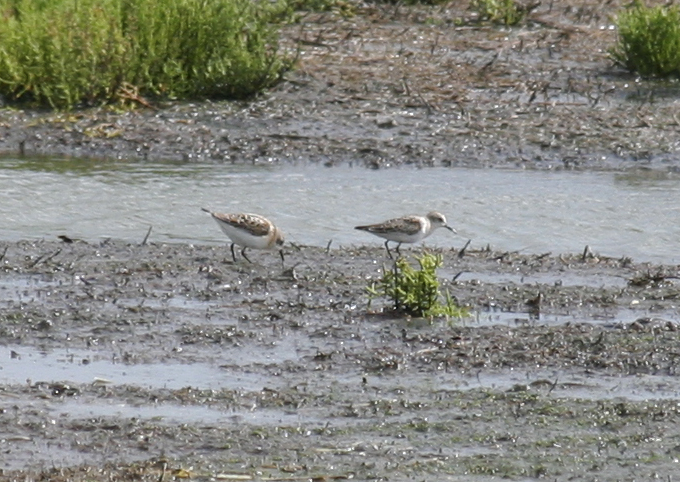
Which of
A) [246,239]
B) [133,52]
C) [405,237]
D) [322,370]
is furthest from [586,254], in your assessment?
[133,52]

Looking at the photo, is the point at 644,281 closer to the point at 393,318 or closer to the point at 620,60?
the point at 393,318

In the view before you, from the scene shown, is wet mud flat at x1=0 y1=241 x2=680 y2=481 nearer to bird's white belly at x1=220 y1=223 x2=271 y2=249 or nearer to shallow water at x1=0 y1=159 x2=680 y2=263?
bird's white belly at x1=220 y1=223 x2=271 y2=249

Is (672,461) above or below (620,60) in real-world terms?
above

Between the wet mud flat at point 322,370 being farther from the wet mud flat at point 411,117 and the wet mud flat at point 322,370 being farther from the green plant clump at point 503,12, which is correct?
the green plant clump at point 503,12

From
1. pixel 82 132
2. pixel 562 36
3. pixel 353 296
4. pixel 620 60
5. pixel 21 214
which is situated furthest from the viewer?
pixel 562 36

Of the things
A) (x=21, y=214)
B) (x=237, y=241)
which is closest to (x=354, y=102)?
A: (x=21, y=214)

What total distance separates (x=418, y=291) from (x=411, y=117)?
24.6 feet

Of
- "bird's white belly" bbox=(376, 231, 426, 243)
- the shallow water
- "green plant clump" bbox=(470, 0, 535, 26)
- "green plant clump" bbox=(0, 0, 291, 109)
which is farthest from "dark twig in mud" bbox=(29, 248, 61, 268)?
"green plant clump" bbox=(470, 0, 535, 26)

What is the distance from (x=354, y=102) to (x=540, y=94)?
2.26 meters

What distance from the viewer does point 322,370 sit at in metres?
7.91

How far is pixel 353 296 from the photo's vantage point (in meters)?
9.72

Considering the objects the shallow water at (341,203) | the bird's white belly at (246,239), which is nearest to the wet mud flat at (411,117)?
the shallow water at (341,203)

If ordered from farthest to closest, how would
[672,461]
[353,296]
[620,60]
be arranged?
1. [620,60]
2. [353,296]
3. [672,461]

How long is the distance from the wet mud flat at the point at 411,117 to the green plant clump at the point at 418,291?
5955mm
